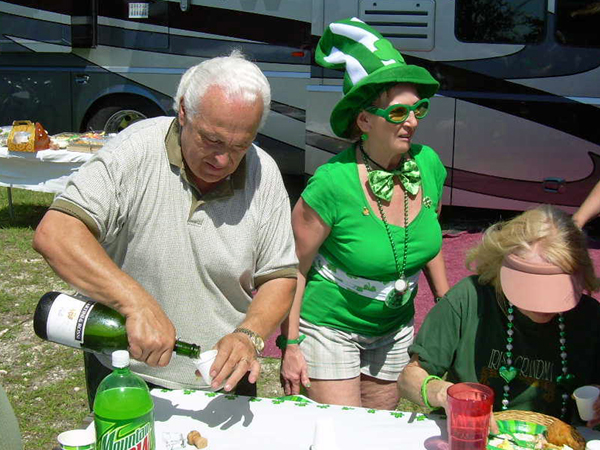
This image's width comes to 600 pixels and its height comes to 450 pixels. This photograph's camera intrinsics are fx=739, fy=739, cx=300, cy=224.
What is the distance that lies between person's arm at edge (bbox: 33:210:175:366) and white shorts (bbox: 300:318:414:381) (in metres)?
0.94

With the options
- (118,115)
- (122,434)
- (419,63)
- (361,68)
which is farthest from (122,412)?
(118,115)

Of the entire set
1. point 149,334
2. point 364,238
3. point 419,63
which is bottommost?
point 149,334

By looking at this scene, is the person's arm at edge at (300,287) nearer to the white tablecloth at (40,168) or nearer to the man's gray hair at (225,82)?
the man's gray hair at (225,82)

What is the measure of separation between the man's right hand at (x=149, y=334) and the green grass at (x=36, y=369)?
1.96 m

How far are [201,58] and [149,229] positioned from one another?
19.8 ft

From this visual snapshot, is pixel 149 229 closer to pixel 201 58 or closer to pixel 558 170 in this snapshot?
pixel 558 170

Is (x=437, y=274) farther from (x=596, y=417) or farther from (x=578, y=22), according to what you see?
(x=578, y=22)

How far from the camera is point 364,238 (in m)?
2.69

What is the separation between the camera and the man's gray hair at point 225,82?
2.06 metres

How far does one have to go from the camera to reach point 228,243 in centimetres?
223

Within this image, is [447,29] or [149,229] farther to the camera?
[447,29]

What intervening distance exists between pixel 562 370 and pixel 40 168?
5621mm

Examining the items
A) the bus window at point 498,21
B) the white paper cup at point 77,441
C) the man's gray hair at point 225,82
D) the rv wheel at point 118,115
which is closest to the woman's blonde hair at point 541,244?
the man's gray hair at point 225,82

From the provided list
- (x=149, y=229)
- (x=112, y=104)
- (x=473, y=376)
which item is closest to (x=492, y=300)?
(x=473, y=376)
